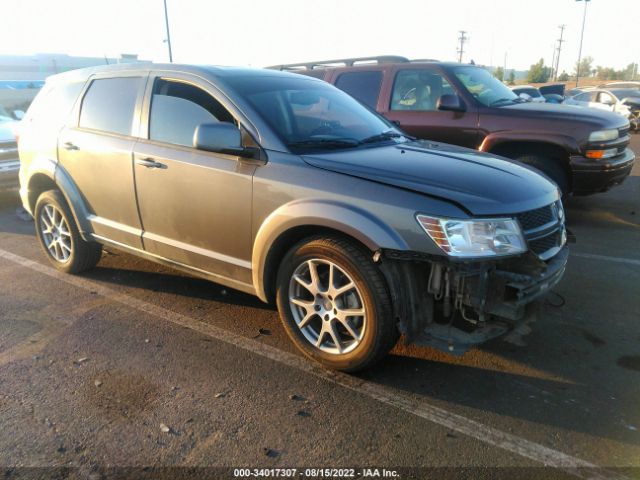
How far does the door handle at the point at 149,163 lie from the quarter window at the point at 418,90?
4210mm

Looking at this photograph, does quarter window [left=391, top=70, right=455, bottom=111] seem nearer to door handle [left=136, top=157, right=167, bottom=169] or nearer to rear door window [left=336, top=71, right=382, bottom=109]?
rear door window [left=336, top=71, right=382, bottom=109]

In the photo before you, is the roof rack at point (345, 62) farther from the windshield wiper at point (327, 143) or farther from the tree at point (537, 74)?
the tree at point (537, 74)

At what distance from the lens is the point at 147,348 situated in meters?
3.55

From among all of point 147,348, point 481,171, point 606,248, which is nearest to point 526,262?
point 481,171

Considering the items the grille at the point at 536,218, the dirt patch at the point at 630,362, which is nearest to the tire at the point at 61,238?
the grille at the point at 536,218

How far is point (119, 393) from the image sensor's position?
3.04m

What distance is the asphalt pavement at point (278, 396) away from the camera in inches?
98.0

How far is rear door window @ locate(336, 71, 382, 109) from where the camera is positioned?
24.0ft

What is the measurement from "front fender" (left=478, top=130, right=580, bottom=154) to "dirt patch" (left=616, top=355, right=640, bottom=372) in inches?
135

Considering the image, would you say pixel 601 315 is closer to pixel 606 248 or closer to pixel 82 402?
pixel 606 248

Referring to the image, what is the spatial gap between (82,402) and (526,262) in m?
2.65

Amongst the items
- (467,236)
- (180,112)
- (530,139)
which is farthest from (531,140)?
(180,112)

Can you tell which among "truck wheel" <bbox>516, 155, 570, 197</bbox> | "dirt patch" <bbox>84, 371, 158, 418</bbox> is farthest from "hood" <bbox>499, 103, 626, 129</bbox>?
"dirt patch" <bbox>84, 371, 158, 418</bbox>

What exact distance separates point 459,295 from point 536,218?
76 cm
